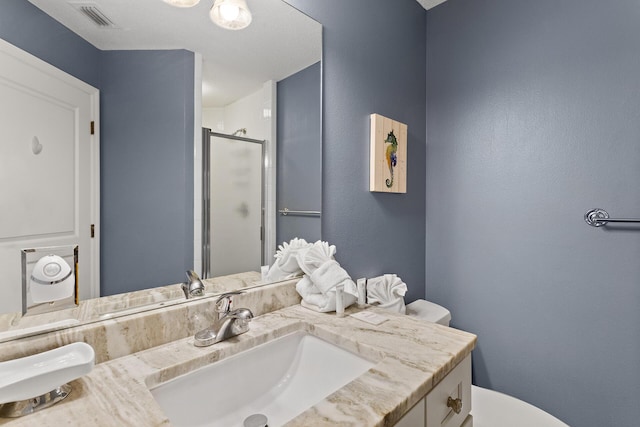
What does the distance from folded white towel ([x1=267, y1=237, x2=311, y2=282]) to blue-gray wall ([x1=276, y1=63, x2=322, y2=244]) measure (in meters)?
0.03

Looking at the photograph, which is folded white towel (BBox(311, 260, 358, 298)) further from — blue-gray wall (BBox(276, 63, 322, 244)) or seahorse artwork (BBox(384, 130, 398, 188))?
seahorse artwork (BBox(384, 130, 398, 188))

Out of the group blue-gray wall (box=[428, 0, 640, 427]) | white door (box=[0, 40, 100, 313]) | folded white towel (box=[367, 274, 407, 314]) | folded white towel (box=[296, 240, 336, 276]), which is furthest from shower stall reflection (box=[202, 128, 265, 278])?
blue-gray wall (box=[428, 0, 640, 427])

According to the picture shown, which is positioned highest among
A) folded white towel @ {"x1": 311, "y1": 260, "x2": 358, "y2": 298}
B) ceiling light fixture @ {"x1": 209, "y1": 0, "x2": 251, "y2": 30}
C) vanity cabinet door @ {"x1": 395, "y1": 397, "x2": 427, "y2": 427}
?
ceiling light fixture @ {"x1": 209, "y1": 0, "x2": 251, "y2": 30}

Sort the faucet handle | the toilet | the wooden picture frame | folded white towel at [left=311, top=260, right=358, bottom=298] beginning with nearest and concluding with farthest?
the faucet handle < folded white towel at [left=311, top=260, right=358, bottom=298] < the toilet < the wooden picture frame

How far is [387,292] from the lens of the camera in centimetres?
138

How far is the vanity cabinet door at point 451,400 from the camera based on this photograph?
0.73 meters

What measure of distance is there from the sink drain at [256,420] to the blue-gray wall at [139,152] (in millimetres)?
420

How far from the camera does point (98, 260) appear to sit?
770 millimetres

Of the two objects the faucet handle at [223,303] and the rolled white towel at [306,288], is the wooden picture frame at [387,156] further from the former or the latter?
the faucet handle at [223,303]

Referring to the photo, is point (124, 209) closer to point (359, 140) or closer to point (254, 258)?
point (254, 258)

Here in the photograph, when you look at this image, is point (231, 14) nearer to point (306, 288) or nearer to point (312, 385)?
point (306, 288)

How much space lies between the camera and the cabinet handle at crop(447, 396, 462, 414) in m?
0.79

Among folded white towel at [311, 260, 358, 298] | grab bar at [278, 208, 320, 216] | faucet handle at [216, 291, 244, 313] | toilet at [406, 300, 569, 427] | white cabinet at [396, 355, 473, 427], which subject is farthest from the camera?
toilet at [406, 300, 569, 427]

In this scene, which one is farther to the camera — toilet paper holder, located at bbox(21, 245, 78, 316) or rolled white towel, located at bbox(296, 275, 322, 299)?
rolled white towel, located at bbox(296, 275, 322, 299)
